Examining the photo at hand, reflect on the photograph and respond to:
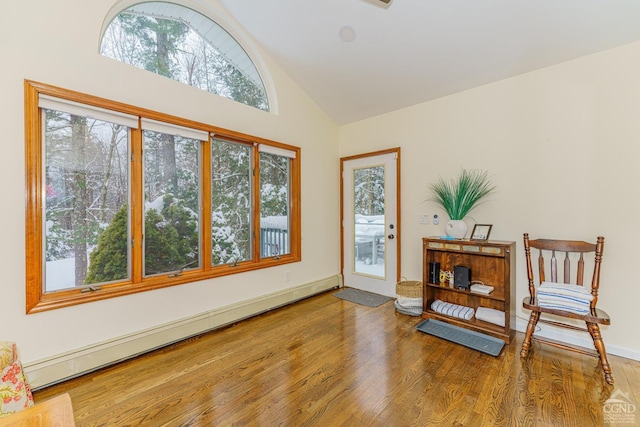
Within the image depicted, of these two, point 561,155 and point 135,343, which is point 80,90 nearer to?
point 135,343

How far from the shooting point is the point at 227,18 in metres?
3.06

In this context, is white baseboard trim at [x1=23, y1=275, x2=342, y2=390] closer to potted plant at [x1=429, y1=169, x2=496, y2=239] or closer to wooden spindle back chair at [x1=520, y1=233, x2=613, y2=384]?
potted plant at [x1=429, y1=169, x2=496, y2=239]

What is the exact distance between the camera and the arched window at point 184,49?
2482 millimetres

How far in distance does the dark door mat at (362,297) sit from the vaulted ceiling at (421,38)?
2.67 metres

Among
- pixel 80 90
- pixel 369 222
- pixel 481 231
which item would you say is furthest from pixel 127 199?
pixel 481 231

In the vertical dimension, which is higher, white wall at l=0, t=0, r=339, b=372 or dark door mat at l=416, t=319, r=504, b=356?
white wall at l=0, t=0, r=339, b=372

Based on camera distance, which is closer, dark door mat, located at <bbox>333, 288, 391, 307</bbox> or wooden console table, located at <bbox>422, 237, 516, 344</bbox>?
wooden console table, located at <bbox>422, 237, 516, 344</bbox>

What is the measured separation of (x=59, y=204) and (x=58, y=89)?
857mm

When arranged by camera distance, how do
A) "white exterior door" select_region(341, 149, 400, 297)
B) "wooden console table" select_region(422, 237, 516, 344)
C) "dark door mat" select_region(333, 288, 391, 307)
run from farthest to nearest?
"white exterior door" select_region(341, 149, 400, 297) → "dark door mat" select_region(333, 288, 391, 307) → "wooden console table" select_region(422, 237, 516, 344)

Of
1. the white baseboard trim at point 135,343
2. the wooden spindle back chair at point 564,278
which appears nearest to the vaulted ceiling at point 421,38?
the wooden spindle back chair at point 564,278

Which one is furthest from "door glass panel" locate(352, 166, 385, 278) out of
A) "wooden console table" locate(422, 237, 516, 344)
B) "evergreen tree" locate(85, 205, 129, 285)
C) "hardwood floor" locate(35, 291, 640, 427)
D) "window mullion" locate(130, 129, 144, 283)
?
"evergreen tree" locate(85, 205, 129, 285)

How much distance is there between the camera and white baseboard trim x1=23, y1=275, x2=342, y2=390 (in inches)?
78.0

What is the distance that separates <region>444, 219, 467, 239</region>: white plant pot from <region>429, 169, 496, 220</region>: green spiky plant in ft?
0.24

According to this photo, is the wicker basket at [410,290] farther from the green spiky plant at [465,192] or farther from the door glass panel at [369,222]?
the green spiky plant at [465,192]
